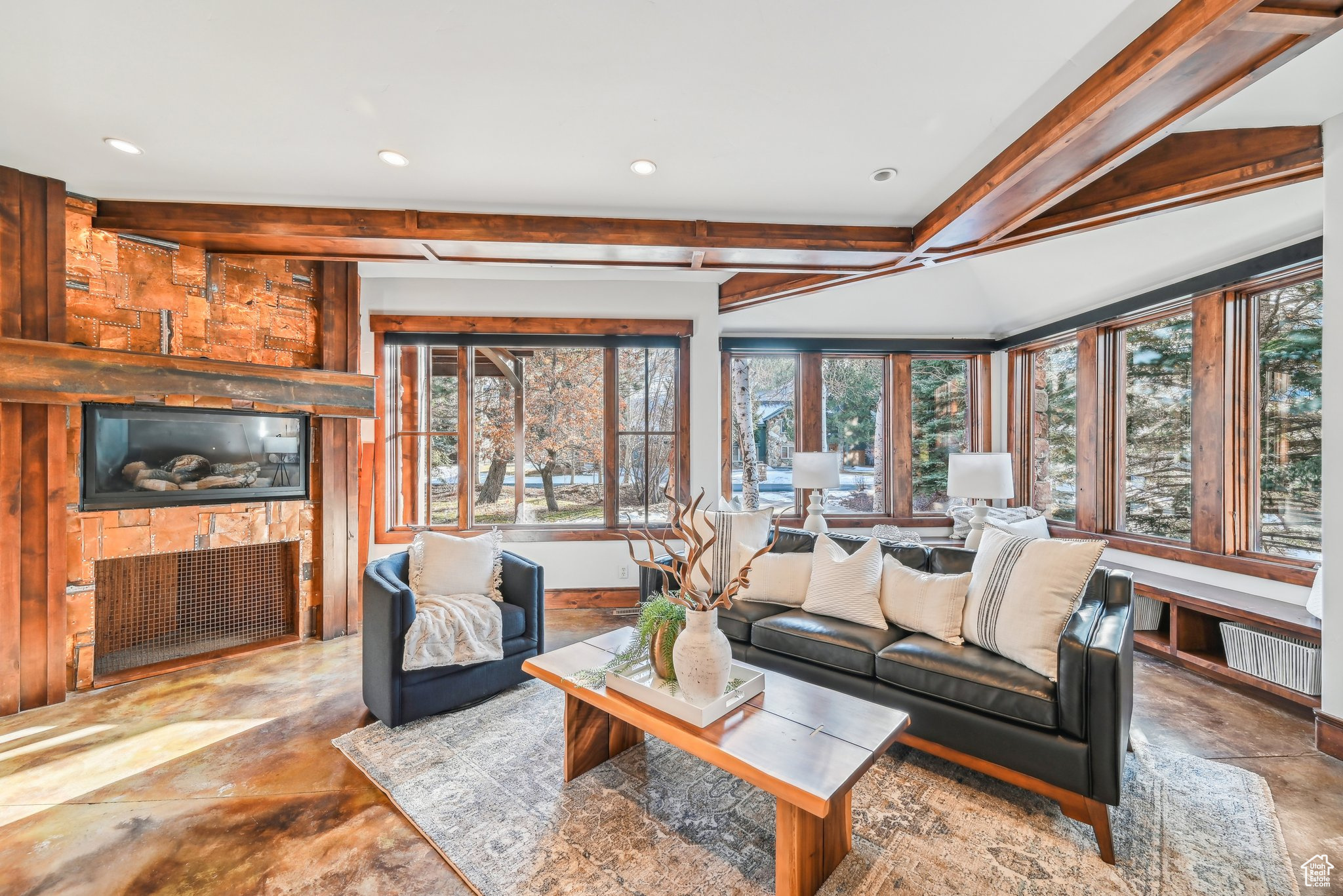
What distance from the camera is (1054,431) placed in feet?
15.6

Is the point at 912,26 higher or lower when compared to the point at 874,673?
higher

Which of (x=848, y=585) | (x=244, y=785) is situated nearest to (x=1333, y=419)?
(x=848, y=585)

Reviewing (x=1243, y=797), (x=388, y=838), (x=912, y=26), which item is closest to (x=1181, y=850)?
(x=1243, y=797)

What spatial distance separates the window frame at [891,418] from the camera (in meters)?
5.20

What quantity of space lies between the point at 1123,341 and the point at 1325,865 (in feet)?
11.4

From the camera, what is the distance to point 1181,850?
1795 mm

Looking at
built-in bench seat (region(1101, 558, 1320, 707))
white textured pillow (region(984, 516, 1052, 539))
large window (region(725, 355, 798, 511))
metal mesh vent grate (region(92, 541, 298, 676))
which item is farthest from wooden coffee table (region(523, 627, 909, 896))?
large window (region(725, 355, 798, 511))

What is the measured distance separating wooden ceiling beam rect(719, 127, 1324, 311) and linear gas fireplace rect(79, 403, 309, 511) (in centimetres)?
477

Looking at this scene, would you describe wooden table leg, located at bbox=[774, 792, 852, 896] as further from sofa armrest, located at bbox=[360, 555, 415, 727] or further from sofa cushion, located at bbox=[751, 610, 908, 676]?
sofa armrest, located at bbox=[360, 555, 415, 727]

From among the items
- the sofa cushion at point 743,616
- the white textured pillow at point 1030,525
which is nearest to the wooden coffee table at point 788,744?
the sofa cushion at point 743,616

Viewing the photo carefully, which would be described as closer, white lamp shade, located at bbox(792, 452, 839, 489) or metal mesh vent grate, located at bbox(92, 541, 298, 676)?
metal mesh vent grate, located at bbox(92, 541, 298, 676)

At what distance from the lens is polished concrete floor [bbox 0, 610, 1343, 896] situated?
5.74 ft

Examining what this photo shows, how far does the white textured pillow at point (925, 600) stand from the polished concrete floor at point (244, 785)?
109 centimetres

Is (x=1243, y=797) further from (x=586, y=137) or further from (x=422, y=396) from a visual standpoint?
(x=422, y=396)
